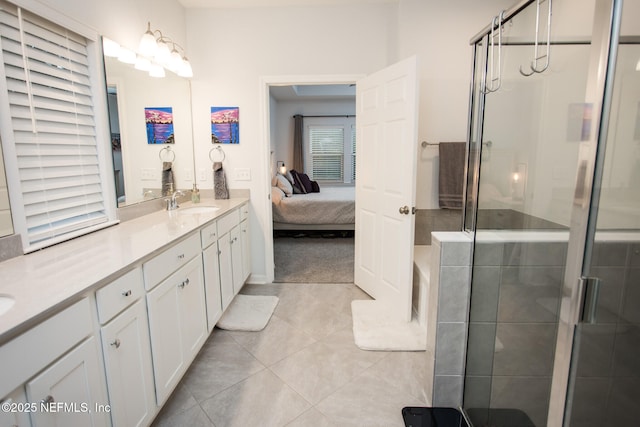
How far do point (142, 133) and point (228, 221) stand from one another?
0.93 meters

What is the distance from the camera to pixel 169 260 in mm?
1693

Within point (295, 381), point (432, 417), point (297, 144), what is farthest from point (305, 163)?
point (432, 417)

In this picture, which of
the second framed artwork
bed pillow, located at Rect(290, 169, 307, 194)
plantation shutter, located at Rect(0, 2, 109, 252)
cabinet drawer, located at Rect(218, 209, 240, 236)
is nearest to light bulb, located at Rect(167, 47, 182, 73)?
the second framed artwork

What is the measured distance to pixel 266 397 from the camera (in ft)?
6.09

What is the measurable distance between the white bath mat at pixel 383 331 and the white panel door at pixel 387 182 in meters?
0.10

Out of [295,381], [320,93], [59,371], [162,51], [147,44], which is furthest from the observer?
[320,93]

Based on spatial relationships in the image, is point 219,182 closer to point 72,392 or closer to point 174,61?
point 174,61

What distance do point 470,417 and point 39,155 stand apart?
253 cm

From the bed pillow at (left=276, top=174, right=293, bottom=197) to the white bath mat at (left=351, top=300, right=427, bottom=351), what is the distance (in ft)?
9.45

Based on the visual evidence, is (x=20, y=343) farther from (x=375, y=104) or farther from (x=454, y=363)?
(x=375, y=104)

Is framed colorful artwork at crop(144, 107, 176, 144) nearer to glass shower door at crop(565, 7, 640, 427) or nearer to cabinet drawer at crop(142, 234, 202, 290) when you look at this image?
cabinet drawer at crop(142, 234, 202, 290)

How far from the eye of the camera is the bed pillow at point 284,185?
5.38 meters

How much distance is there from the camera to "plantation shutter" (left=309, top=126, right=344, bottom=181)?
7.32 meters

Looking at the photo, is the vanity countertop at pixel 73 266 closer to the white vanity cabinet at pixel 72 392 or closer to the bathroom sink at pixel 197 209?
the white vanity cabinet at pixel 72 392
